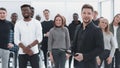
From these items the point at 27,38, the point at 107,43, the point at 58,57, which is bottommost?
the point at 58,57

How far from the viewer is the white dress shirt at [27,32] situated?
5.77m

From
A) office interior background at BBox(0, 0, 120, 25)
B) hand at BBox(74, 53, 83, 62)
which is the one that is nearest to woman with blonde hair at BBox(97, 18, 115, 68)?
hand at BBox(74, 53, 83, 62)

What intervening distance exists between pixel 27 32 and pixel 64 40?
1370 millimetres

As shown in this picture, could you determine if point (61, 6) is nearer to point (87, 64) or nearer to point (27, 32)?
point (27, 32)

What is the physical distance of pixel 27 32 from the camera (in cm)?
577

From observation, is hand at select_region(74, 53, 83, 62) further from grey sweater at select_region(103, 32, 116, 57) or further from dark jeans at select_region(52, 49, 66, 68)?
dark jeans at select_region(52, 49, 66, 68)

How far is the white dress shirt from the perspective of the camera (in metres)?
5.77

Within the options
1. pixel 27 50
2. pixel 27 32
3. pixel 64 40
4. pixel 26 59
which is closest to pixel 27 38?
pixel 27 32

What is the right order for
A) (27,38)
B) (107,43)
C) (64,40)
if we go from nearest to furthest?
(27,38) < (107,43) < (64,40)

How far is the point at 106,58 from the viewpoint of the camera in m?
6.55

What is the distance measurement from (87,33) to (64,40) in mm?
2827

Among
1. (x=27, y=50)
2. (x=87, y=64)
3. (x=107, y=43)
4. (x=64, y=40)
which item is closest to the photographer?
(x=87, y=64)

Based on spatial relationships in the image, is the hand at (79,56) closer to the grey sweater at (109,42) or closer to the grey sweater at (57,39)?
the grey sweater at (109,42)

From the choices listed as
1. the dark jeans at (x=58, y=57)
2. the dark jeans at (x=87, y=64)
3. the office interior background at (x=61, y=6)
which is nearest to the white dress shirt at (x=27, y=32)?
the dark jeans at (x=58, y=57)
